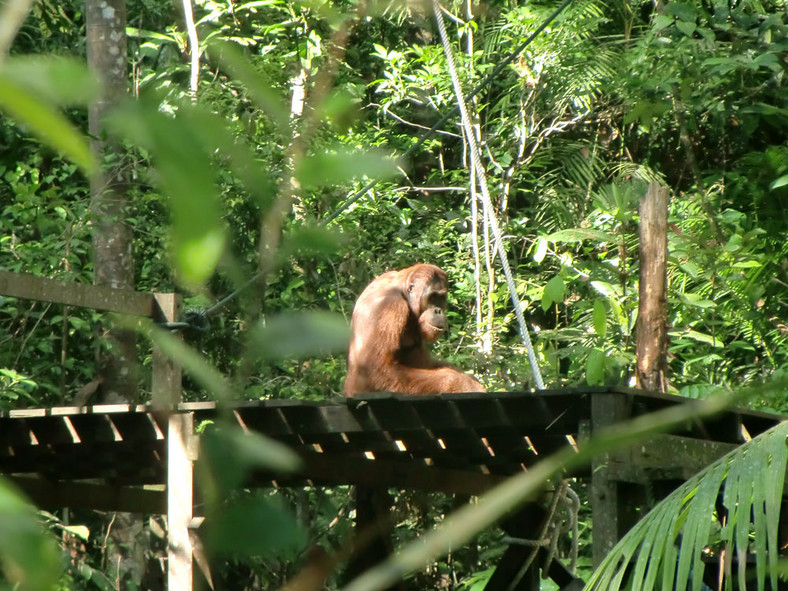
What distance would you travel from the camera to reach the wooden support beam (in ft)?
13.6

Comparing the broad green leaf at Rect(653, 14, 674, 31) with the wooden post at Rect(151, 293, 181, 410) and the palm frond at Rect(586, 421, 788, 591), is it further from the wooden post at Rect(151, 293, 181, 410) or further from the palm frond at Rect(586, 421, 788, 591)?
the palm frond at Rect(586, 421, 788, 591)

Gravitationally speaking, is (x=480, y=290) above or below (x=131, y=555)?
above

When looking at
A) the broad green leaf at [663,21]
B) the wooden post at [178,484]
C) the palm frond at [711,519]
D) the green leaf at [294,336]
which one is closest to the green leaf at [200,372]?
the green leaf at [294,336]

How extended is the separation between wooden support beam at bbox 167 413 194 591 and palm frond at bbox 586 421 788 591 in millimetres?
1970

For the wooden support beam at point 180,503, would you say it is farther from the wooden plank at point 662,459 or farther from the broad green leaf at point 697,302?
the broad green leaf at point 697,302

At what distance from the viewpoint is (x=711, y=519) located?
7.75ft

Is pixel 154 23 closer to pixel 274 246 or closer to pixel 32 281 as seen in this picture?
pixel 32 281

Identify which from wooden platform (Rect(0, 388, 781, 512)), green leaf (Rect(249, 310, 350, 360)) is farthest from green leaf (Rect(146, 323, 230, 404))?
wooden platform (Rect(0, 388, 781, 512))

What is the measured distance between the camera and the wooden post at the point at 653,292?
4.23m

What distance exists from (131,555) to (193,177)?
694 cm

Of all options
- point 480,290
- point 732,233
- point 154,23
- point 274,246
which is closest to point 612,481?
point 274,246

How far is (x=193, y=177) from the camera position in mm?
410

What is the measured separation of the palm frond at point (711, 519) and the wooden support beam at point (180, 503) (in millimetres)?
1970

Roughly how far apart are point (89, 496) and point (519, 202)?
216 inches
